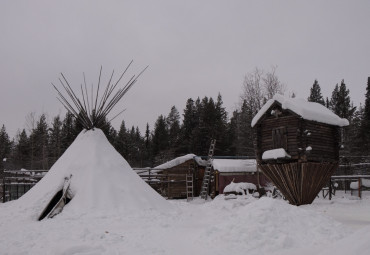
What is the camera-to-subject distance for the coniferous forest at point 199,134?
1469 inches

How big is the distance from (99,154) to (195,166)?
15.6 m

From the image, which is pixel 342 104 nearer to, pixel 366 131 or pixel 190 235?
pixel 366 131

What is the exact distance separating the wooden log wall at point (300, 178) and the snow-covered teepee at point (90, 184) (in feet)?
26.6

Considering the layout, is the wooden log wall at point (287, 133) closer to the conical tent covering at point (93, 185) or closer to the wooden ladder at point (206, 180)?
the wooden ladder at point (206, 180)

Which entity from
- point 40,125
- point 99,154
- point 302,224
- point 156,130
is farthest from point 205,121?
point 302,224

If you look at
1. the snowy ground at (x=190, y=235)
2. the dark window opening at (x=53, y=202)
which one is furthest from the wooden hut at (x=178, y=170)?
the snowy ground at (x=190, y=235)

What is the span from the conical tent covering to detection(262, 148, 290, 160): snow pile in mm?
7575

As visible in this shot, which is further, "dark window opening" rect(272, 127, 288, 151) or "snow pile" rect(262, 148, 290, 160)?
"dark window opening" rect(272, 127, 288, 151)

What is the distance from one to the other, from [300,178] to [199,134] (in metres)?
29.4

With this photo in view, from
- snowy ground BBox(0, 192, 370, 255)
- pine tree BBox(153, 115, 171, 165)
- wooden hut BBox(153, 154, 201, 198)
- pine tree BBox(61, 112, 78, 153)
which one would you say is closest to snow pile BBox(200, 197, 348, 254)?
snowy ground BBox(0, 192, 370, 255)

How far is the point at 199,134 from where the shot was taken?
4553cm

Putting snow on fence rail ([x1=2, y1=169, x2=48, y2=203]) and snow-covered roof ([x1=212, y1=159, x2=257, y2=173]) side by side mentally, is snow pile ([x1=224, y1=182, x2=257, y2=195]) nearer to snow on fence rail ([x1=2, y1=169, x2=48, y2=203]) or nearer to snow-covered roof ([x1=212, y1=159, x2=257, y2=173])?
snow-covered roof ([x1=212, y1=159, x2=257, y2=173])

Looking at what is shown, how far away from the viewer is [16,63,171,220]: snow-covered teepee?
991 centimetres

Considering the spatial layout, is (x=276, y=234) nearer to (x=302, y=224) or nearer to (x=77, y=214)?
(x=302, y=224)
